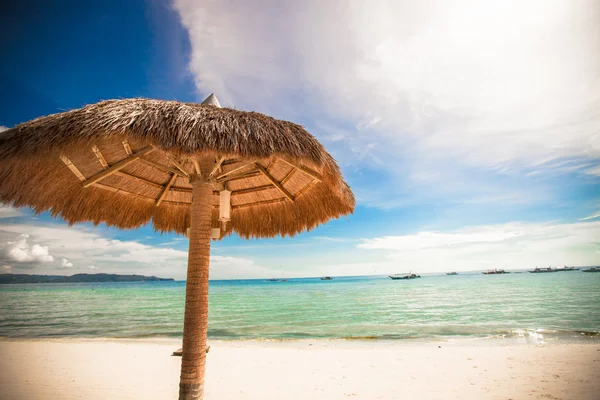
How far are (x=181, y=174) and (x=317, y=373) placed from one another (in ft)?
14.7

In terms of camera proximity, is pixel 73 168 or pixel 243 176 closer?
pixel 73 168

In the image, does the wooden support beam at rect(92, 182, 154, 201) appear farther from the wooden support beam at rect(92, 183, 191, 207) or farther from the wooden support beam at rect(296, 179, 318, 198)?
the wooden support beam at rect(296, 179, 318, 198)

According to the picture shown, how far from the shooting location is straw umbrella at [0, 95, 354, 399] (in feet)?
6.45

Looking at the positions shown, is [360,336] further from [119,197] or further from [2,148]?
[2,148]

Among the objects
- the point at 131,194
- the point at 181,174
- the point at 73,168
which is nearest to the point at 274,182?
the point at 181,174

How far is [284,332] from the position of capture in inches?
437

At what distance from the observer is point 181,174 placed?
2691 mm

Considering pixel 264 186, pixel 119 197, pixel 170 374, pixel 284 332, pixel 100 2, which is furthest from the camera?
pixel 284 332

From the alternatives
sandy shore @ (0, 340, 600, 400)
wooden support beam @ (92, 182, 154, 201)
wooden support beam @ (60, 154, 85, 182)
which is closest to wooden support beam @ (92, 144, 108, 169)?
wooden support beam @ (60, 154, 85, 182)

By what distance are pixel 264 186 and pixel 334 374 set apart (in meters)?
3.85

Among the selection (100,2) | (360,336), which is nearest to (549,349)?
(360,336)

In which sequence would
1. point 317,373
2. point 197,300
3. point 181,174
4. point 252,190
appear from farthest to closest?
point 317,373, point 252,190, point 181,174, point 197,300

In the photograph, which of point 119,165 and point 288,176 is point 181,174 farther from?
point 288,176

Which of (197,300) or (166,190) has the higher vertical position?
(166,190)
